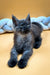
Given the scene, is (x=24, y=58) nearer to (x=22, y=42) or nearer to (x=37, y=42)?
(x=22, y=42)

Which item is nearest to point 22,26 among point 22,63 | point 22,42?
point 22,42

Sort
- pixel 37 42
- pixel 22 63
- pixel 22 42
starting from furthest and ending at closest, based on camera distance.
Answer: pixel 37 42 → pixel 22 42 → pixel 22 63

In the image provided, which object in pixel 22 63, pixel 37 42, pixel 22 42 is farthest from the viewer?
pixel 37 42

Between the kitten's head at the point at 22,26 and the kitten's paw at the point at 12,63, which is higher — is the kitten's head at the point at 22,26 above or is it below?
above

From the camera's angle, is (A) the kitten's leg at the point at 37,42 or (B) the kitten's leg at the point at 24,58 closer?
(B) the kitten's leg at the point at 24,58

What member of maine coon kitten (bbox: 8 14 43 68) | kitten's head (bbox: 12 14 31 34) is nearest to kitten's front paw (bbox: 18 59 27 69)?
maine coon kitten (bbox: 8 14 43 68)

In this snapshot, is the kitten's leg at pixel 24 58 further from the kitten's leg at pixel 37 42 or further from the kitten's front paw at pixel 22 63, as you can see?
the kitten's leg at pixel 37 42

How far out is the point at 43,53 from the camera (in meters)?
1.07

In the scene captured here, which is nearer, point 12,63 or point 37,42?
point 12,63

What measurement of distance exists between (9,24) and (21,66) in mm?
606

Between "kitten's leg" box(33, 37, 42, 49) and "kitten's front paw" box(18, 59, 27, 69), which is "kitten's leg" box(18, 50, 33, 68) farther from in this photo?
"kitten's leg" box(33, 37, 42, 49)

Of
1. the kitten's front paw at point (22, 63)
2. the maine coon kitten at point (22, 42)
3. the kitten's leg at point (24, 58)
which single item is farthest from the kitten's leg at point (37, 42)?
the kitten's front paw at point (22, 63)

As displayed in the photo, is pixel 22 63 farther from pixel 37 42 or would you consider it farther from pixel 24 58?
pixel 37 42

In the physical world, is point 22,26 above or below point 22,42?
above
